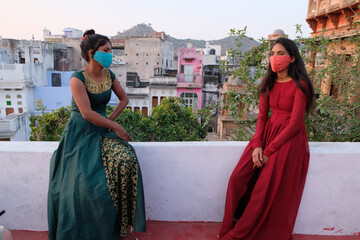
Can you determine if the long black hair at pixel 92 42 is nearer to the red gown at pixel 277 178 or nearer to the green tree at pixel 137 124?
the red gown at pixel 277 178

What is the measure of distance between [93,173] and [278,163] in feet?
4.42

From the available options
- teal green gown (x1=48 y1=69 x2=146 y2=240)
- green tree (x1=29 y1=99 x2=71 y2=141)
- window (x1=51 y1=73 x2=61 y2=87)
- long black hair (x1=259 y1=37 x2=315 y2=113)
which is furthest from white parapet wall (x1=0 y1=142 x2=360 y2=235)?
window (x1=51 y1=73 x2=61 y2=87)

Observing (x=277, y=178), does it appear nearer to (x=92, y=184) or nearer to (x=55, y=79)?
(x=92, y=184)

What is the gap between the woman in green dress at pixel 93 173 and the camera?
74.6 inches

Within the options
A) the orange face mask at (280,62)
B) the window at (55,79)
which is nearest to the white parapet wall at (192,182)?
the orange face mask at (280,62)

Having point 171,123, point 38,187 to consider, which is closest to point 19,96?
point 171,123

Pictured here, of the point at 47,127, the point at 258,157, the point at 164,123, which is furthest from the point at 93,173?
the point at 164,123

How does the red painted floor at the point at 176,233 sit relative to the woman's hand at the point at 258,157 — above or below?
below

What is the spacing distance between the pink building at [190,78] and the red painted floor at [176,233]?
1851 cm

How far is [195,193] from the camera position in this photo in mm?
2412

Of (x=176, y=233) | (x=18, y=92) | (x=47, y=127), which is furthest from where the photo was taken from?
(x=18, y=92)

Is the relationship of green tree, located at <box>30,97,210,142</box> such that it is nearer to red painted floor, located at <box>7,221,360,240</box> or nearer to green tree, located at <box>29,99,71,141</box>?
green tree, located at <box>29,99,71,141</box>

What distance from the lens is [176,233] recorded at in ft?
7.54

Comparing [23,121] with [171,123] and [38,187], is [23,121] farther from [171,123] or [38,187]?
[38,187]
